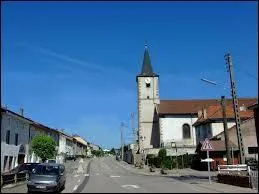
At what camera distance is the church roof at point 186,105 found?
3334 inches

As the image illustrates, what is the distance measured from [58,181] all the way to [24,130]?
1561 inches

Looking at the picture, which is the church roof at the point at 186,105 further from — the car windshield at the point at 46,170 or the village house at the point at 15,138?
the car windshield at the point at 46,170

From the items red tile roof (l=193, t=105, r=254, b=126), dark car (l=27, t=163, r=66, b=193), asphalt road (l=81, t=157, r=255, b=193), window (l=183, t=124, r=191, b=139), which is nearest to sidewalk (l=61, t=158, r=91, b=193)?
asphalt road (l=81, t=157, r=255, b=193)

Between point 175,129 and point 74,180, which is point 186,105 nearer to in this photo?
point 175,129

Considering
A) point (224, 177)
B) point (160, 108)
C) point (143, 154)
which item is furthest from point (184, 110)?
point (224, 177)

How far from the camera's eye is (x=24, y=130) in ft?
202

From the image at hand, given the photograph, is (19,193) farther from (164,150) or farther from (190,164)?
(164,150)

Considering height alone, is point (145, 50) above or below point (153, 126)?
above

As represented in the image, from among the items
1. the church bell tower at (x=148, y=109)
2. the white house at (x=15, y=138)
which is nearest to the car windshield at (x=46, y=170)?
the white house at (x=15, y=138)

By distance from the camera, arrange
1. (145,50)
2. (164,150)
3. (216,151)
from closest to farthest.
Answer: (216,151), (164,150), (145,50)

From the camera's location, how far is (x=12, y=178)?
2778cm

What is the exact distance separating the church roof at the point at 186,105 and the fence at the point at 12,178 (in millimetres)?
54134

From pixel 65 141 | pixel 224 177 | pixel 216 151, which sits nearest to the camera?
pixel 224 177

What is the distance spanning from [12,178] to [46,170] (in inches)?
173
